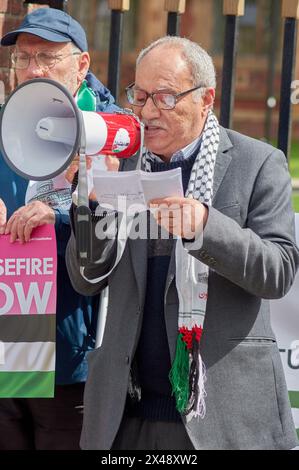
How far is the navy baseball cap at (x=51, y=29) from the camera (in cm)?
384

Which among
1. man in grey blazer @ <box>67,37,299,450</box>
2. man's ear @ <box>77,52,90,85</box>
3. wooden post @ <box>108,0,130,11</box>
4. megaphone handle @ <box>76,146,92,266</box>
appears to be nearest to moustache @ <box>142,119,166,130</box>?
man in grey blazer @ <box>67,37,299,450</box>

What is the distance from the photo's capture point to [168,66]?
321 centimetres

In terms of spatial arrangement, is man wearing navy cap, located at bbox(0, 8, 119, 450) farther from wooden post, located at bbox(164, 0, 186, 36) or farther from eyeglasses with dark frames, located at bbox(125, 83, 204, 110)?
wooden post, located at bbox(164, 0, 186, 36)

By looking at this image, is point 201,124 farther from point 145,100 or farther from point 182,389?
point 182,389

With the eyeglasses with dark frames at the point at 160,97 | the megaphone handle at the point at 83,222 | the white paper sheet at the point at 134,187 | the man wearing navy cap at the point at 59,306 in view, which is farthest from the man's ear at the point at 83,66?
the megaphone handle at the point at 83,222

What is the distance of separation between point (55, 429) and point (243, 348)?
95 centimetres

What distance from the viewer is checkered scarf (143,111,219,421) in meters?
3.18

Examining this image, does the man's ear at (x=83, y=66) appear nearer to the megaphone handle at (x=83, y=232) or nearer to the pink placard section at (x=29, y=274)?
the pink placard section at (x=29, y=274)

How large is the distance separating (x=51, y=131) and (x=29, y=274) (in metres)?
0.72

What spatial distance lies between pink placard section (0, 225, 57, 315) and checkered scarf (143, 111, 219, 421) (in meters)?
0.67

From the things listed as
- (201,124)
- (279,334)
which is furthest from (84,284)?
(279,334)

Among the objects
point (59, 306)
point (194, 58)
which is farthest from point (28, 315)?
point (194, 58)

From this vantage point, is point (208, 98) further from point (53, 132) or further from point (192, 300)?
point (192, 300)

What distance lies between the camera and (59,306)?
3828 millimetres
